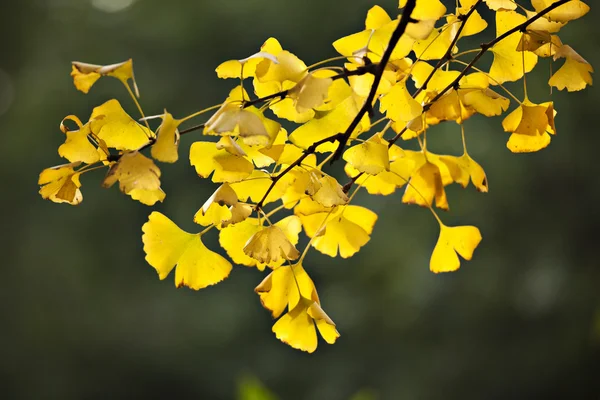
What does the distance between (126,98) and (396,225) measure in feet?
3.94

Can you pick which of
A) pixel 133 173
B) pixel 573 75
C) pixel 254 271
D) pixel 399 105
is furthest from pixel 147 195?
pixel 254 271

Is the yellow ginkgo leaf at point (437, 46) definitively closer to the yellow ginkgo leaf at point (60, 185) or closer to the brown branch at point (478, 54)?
the brown branch at point (478, 54)

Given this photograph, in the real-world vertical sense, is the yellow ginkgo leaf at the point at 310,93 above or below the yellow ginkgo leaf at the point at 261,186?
above

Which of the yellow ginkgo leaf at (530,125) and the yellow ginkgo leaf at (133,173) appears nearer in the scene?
the yellow ginkgo leaf at (133,173)

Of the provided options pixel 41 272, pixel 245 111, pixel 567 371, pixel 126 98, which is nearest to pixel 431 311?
pixel 567 371

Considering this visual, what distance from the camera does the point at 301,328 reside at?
1.55ft

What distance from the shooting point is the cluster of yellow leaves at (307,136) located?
37 centimetres

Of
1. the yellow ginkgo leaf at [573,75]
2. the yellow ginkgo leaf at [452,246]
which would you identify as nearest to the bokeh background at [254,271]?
the yellow ginkgo leaf at [452,246]

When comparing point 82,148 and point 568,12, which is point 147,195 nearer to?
point 82,148

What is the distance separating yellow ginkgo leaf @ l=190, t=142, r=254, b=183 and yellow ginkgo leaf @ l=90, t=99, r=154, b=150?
0.03 m

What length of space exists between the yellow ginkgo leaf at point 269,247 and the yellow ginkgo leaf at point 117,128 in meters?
0.08

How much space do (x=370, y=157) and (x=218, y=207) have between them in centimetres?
9

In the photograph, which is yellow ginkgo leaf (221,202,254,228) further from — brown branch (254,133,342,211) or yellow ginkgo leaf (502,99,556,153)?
yellow ginkgo leaf (502,99,556,153)

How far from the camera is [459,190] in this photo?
3.12 metres
